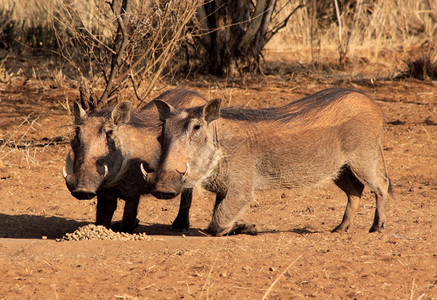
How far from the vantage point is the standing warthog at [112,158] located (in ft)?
13.6

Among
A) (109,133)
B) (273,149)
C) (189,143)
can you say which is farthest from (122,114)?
(273,149)

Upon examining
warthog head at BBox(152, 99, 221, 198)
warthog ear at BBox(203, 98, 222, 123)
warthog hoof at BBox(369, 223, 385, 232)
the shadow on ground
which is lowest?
the shadow on ground

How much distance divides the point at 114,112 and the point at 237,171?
0.96 meters

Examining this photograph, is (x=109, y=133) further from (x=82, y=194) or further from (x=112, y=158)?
(x=82, y=194)

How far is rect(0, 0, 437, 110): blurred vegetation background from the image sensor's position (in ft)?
21.2

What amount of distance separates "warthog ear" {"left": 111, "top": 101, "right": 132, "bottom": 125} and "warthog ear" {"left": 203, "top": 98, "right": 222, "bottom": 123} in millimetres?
580

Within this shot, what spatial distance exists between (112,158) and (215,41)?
4411 mm

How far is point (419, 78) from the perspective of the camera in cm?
888

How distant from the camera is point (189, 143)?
4176 mm

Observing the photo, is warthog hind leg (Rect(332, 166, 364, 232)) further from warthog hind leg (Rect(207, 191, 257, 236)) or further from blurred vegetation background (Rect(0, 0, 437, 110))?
blurred vegetation background (Rect(0, 0, 437, 110))

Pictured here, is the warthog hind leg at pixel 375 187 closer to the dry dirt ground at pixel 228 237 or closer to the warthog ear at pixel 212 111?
the dry dirt ground at pixel 228 237

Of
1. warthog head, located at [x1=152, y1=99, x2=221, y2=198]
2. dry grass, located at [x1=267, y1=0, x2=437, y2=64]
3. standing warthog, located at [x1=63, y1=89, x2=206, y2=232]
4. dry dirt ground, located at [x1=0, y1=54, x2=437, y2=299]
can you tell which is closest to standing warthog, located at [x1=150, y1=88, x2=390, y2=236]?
warthog head, located at [x1=152, y1=99, x2=221, y2=198]

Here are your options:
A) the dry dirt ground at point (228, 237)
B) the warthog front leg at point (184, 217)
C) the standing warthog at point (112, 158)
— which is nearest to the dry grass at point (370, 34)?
the dry dirt ground at point (228, 237)

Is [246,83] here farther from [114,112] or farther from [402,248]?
[402,248]
